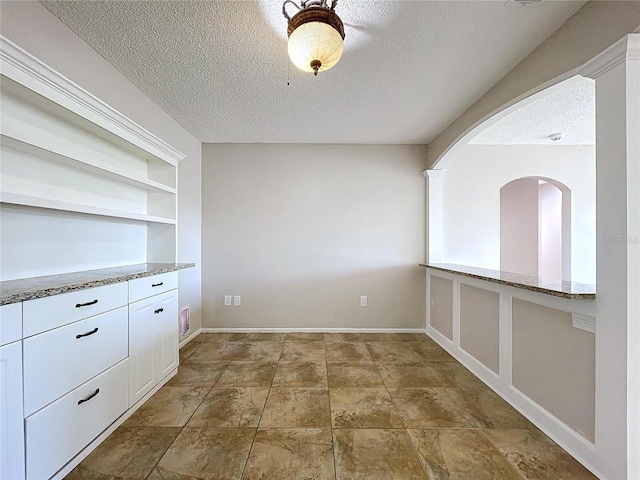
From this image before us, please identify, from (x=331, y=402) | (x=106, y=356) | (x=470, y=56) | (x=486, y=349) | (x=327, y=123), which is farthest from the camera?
(x=327, y=123)

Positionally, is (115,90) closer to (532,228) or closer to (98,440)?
(98,440)

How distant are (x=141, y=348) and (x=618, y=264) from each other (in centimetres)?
275

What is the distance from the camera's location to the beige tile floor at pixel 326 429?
1.37 meters

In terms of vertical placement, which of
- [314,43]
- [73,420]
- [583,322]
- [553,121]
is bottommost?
[73,420]

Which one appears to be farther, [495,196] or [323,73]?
[495,196]

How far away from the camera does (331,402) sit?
1942mm

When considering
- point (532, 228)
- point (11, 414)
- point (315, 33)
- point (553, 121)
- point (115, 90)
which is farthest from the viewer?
point (532, 228)

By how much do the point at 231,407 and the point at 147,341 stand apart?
760 millimetres

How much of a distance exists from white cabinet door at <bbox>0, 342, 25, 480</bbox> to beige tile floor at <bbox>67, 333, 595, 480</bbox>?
0.36 m

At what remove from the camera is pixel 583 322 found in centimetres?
142

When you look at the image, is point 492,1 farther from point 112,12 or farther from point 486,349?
point 486,349

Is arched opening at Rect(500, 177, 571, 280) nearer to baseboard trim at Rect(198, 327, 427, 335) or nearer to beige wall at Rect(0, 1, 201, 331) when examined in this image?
baseboard trim at Rect(198, 327, 427, 335)

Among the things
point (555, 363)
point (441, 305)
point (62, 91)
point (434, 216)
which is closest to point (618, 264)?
point (555, 363)

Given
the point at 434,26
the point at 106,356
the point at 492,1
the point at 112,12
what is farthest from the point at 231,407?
the point at 492,1
